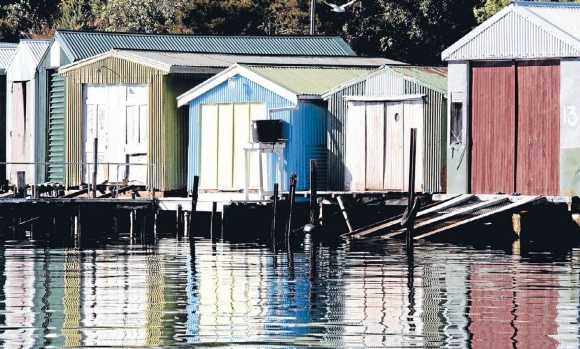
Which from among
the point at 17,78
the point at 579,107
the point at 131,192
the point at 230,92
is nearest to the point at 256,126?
the point at 230,92

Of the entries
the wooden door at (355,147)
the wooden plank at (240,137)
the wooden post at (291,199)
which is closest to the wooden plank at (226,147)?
the wooden plank at (240,137)

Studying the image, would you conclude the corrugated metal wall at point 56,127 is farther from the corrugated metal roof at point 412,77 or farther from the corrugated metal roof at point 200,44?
the corrugated metal roof at point 412,77

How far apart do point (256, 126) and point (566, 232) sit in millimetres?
9157

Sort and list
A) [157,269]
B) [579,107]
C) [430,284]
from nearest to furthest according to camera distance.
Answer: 1. [430,284]
2. [157,269]
3. [579,107]

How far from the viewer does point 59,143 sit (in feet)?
173

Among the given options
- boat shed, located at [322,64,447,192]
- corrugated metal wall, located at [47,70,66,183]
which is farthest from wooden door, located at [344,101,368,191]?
corrugated metal wall, located at [47,70,66,183]

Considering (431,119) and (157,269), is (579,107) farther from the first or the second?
(157,269)

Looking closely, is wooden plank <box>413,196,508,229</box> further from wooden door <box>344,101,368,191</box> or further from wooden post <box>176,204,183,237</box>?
wooden post <box>176,204,183,237</box>

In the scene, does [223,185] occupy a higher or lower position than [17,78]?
lower

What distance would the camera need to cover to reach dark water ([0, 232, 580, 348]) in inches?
818

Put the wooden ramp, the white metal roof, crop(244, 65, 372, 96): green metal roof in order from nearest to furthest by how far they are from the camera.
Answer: the wooden ramp
the white metal roof
crop(244, 65, 372, 96): green metal roof

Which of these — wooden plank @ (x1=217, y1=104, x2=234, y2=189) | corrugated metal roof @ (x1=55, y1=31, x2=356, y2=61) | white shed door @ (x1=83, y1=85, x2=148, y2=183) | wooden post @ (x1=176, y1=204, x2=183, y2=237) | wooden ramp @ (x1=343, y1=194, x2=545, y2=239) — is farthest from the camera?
corrugated metal roof @ (x1=55, y1=31, x2=356, y2=61)

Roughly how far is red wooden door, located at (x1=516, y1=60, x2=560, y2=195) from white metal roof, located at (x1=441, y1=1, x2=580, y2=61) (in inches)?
15.0

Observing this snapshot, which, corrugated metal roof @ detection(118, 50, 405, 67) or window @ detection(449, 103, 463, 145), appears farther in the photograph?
corrugated metal roof @ detection(118, 50, 405, 67)
